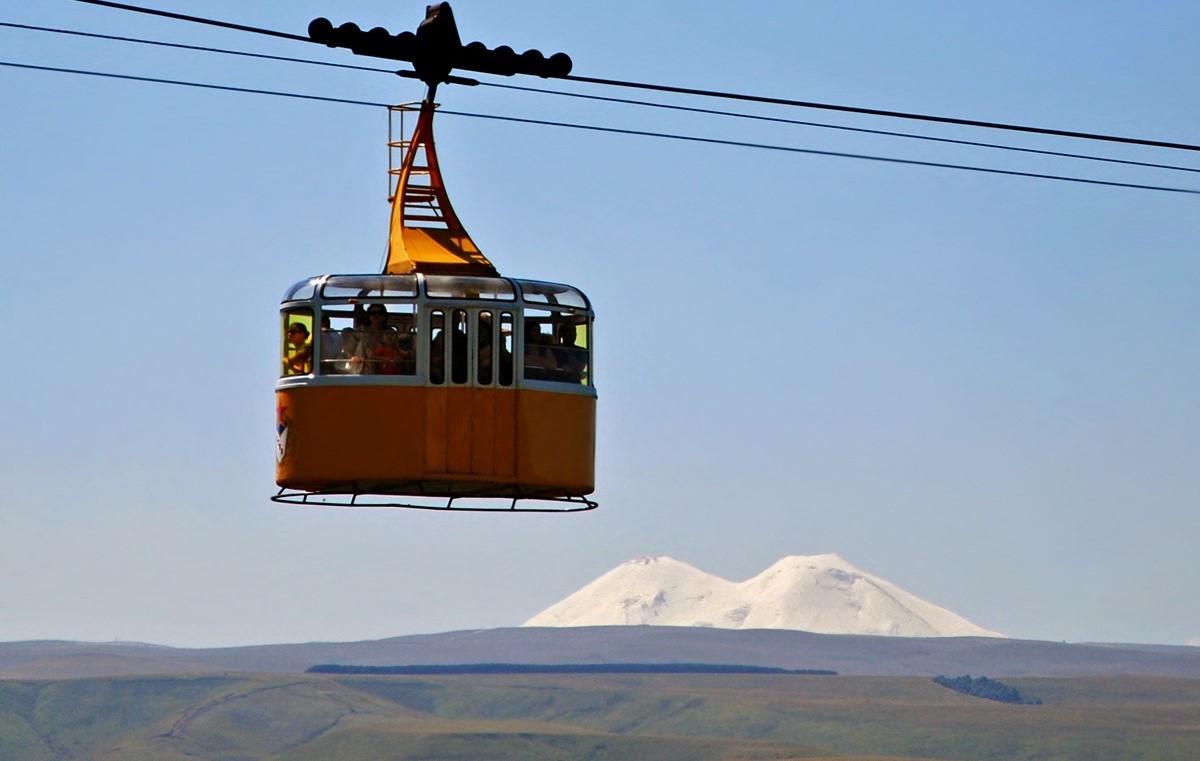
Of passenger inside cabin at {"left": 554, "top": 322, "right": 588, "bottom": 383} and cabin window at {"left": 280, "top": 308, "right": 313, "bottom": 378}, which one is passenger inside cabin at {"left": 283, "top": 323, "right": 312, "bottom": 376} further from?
passenger inside cabin at {"left": 554, "top": 322, "right": 588, "bottom": 383}

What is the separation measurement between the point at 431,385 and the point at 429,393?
0.13m

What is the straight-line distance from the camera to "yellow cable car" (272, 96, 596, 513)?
100.0 feet

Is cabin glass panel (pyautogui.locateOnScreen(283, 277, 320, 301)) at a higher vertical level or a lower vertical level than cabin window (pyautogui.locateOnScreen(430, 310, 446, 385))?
higher

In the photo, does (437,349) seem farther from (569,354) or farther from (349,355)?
(569,354)

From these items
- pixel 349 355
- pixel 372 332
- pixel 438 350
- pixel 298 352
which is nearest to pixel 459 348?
pixel 438 350

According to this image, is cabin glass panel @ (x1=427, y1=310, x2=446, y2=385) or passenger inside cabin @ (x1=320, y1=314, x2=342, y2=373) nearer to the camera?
cabin glass panel @ (x1=427, y1=310, x2=446, y2=385)

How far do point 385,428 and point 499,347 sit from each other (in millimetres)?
2178

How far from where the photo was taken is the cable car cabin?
1199 inches

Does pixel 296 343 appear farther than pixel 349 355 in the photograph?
Yes

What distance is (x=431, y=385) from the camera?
30.6m

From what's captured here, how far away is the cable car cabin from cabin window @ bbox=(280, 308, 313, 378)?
0.08 ft

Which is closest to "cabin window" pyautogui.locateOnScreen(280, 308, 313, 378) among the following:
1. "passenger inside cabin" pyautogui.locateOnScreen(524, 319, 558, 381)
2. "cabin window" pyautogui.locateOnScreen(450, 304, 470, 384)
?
"cabin window" pyautogui.locateOnScreen(450, 304, 470, 384)

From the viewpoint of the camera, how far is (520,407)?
102 ft

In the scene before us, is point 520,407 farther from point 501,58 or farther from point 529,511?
point 501,58
